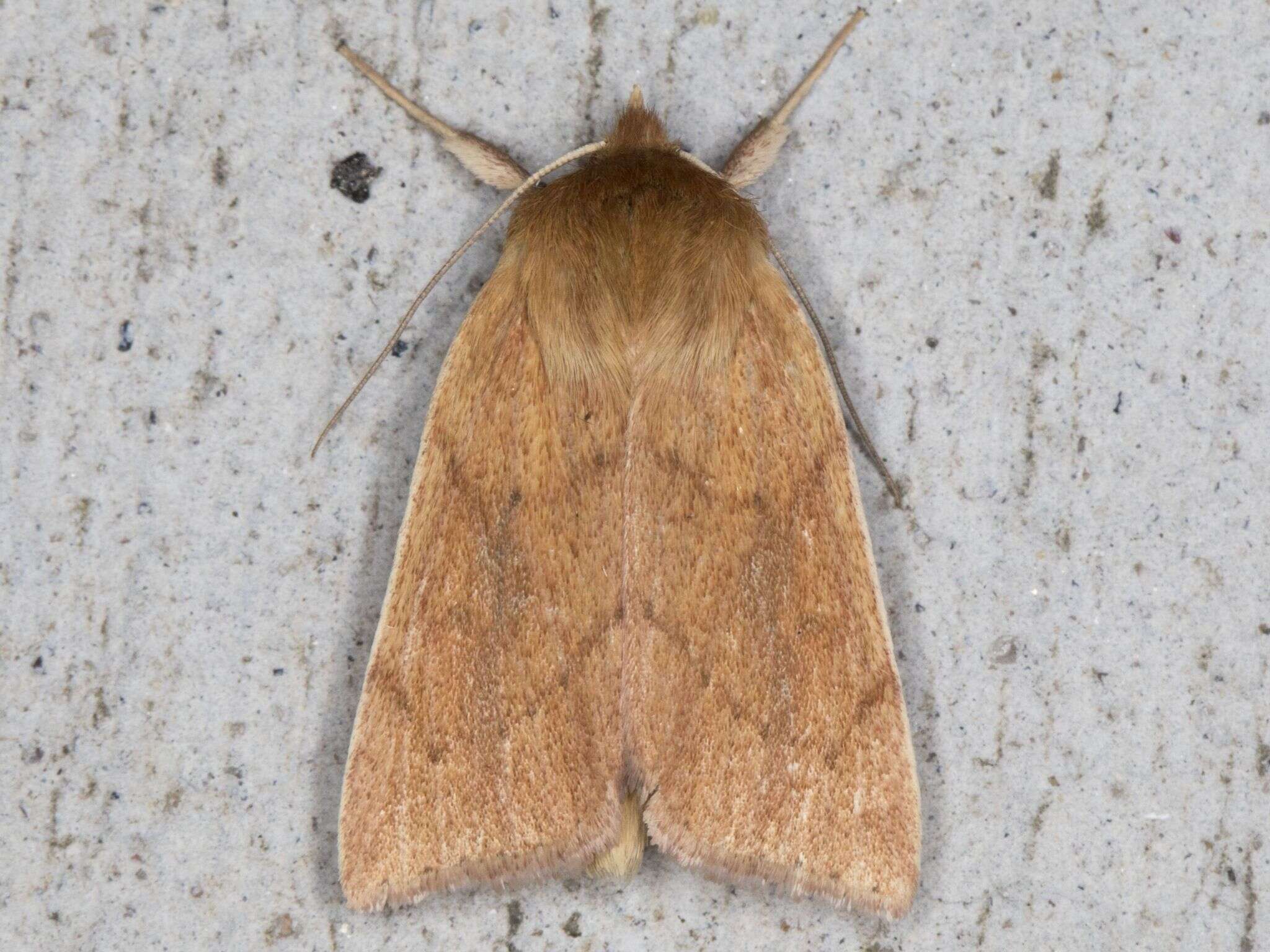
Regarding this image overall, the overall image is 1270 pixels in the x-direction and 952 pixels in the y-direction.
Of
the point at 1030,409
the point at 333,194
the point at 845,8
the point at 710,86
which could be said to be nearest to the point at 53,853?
the point at 333,194

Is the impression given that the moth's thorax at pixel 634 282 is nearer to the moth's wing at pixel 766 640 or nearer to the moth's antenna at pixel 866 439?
the moth's wing at pixel 766 640

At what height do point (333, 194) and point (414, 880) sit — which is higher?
point (333, 194)

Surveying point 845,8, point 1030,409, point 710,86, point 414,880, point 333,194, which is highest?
point 845,8

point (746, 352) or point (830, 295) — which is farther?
point (830, 295)

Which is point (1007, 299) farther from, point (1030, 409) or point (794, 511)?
point (794, 511)

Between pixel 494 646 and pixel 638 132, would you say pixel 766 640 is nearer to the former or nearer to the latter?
pixel 494 646

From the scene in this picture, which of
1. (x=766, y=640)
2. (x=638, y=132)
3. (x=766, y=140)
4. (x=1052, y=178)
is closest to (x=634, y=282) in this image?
(x=638, y=132)

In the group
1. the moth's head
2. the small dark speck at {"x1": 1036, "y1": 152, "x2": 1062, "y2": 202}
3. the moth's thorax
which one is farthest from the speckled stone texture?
the moth's thorax
